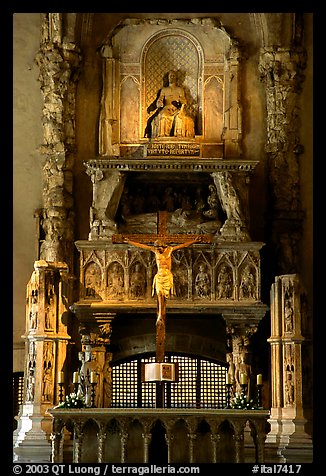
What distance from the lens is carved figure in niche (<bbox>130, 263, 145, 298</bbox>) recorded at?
19828 mm

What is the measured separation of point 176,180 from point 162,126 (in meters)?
0.95

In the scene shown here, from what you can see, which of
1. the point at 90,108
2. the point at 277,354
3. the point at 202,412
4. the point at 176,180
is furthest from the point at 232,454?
the point at 90,108

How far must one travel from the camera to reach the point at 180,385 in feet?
68.2

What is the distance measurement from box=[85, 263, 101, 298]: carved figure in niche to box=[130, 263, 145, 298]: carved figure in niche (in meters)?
0.52

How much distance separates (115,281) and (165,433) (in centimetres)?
380

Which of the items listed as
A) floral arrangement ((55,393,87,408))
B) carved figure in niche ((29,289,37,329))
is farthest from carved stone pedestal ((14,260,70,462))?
floral arrangement ((55,393,87,408))

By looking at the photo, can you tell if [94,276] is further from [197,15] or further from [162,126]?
[197,15]

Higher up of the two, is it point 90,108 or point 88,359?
point 90,108

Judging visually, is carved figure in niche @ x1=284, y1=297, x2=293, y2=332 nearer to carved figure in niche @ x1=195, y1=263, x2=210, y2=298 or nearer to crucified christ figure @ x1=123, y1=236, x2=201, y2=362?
carved figure in niche @ x1=195, y1=263, x2=210, y2=298

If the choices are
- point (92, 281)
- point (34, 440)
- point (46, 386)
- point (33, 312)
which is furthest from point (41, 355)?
point (92, 281)

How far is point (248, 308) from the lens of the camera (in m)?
19.5

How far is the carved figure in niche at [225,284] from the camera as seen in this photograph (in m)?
19.8

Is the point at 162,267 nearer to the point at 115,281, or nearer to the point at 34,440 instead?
the point at 115,281

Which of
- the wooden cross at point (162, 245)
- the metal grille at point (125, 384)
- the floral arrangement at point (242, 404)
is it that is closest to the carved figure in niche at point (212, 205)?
the wooden cross at point (162, 245)
